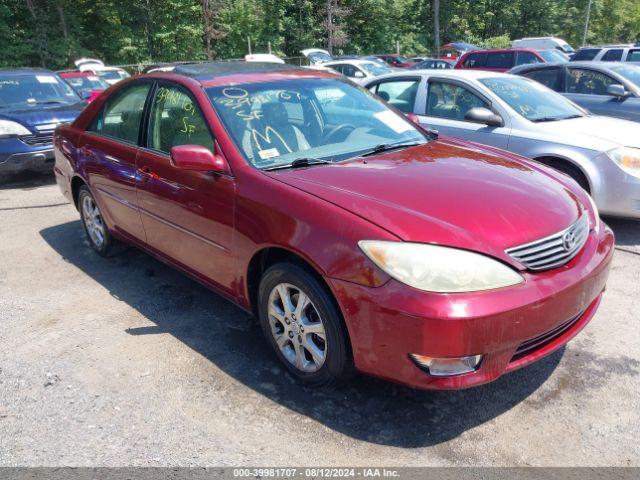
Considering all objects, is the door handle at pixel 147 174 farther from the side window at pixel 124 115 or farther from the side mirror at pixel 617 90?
the side mirror at pixel 617 90

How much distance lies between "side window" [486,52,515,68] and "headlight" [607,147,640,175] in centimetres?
1186

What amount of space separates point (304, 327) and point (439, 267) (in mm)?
817

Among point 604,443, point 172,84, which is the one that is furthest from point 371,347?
point 172,84

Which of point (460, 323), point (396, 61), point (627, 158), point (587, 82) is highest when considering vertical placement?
point (587, 82)

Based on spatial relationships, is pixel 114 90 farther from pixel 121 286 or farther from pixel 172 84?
pixel 121 286

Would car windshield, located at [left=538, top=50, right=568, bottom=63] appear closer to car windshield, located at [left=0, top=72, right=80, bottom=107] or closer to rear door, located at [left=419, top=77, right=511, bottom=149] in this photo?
rear door, located at [left=419, top=77, right=511, bottom=149]

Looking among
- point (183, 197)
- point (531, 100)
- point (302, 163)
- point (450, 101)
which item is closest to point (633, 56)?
point (531, 100)

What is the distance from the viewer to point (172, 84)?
3760 mm

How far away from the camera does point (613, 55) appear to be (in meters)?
13.1

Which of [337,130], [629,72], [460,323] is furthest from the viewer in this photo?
[629,72]

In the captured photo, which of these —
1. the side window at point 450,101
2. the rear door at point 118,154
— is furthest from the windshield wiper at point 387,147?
the side window at point 450,101

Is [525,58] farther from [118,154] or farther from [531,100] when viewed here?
[118,154]

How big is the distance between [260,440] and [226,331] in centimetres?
114

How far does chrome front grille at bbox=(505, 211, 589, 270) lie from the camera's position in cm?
249
